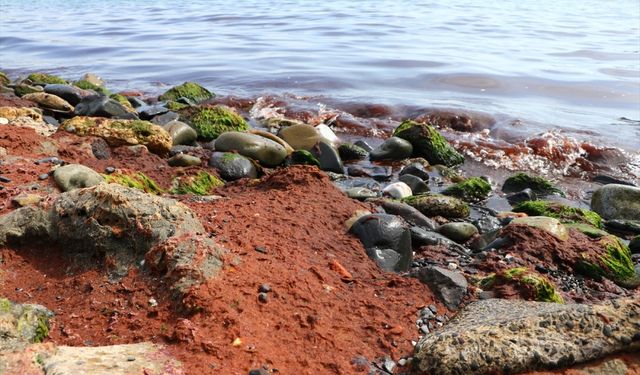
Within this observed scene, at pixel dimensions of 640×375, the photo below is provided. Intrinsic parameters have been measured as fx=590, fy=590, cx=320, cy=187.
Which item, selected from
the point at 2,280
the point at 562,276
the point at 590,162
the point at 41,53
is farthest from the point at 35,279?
the point at 41,53

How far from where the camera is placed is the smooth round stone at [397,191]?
611 cm

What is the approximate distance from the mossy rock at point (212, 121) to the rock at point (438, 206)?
3288mm

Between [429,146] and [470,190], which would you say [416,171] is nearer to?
[470,190]

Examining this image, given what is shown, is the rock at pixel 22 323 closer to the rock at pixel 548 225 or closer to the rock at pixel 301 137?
the rock at pixel 548 225

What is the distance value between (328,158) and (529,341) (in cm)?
466

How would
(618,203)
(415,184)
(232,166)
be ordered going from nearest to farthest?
(618,203), (232,166), (415,184)

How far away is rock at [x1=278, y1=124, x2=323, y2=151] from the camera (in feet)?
25.1

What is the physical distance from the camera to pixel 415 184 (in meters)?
6.52

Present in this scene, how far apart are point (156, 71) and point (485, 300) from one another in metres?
12.1

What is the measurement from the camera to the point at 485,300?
3.37 meters

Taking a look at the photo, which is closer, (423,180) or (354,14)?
(423,180)

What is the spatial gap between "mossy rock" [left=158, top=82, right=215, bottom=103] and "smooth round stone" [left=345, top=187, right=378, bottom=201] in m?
5.82

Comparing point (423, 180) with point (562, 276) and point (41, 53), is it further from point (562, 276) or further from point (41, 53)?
point (41, 53)

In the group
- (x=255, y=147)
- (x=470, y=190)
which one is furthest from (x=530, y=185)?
(x=255, y=147)
